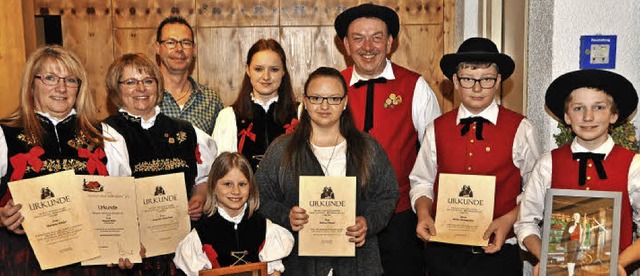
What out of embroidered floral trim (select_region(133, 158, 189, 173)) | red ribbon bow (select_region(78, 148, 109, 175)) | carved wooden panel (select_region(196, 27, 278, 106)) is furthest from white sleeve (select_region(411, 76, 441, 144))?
carved wooden panel (select_region(196, 27, 278, 106))

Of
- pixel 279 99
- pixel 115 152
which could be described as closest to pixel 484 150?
pixel 279 99

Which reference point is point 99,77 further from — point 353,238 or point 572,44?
point 572,44

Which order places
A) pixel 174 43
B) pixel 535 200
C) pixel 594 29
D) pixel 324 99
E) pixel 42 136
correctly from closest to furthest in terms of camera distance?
pixel 42 136 < pixel 535 200 < pixel 324 99 < pixel 594 29 < pixel 174 43

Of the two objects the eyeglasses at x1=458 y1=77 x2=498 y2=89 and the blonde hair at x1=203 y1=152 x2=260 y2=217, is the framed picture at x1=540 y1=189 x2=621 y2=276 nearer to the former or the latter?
the eyeglasses at x1=458 y1=77 x2=498 y2=89

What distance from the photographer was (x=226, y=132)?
394cm

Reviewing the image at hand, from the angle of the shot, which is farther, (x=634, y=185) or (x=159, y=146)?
(x=159, y=146)

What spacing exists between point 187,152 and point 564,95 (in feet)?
6.55

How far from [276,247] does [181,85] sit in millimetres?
1599

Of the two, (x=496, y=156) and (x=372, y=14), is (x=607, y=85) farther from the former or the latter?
(x=372, y=14)

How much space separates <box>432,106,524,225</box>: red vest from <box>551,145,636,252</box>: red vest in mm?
311

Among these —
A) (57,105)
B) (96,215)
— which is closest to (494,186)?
(96,215)

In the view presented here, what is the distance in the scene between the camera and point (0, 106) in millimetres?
5055

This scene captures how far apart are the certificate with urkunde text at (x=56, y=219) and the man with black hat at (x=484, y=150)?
171cm

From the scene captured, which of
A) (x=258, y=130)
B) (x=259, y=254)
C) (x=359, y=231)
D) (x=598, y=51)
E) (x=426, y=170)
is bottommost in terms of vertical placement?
(x=259, y=254)
